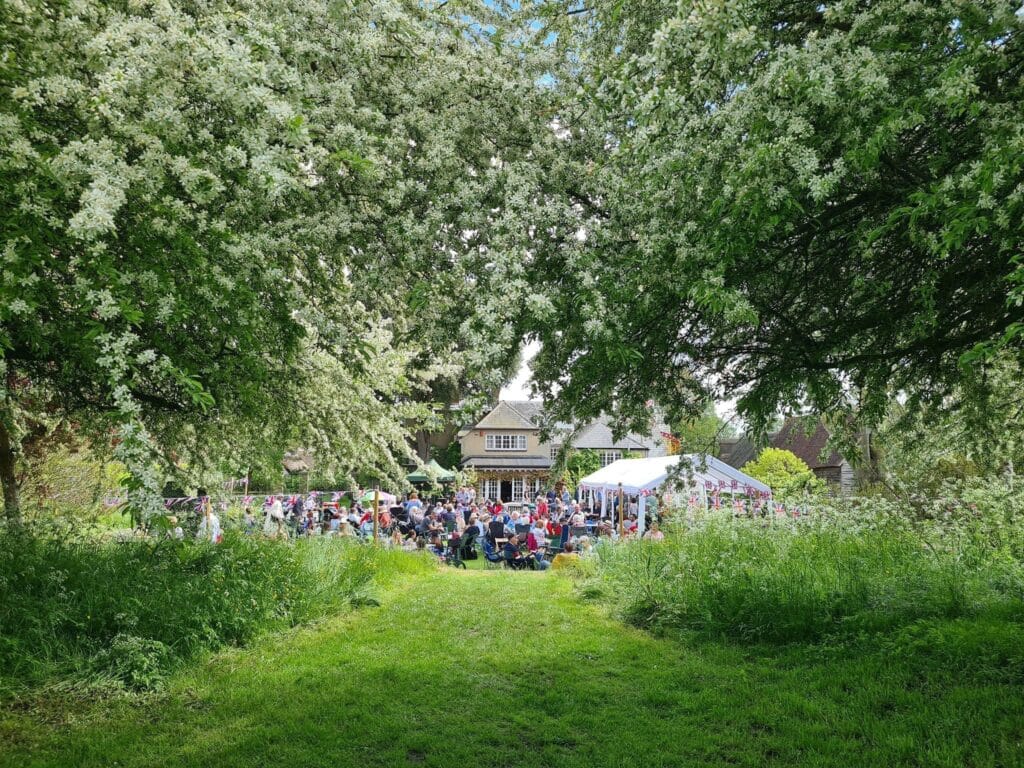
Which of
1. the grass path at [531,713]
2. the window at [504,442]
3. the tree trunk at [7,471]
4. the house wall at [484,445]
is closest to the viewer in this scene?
the grass path at [531,713]

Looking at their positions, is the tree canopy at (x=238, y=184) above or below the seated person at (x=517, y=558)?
above

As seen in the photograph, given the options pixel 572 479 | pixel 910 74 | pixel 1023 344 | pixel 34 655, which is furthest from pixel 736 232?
pixel 572 479

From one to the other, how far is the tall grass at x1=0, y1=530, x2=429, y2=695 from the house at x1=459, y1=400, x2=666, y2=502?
1498 inches

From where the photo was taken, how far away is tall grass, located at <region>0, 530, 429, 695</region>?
6.22m

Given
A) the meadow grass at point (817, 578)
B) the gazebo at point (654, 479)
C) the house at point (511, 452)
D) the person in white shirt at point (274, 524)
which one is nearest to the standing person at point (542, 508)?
the gazebo at point (654, 479)

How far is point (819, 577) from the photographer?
7691 mm

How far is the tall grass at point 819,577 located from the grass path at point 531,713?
622mm

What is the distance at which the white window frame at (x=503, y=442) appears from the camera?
167ft

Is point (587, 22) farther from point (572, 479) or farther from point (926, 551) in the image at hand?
point (572, 479)

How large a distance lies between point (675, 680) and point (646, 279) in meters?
3.89

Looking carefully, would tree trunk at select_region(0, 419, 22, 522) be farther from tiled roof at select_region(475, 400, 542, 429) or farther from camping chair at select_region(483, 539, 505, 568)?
tiled roof at select_region(475, 400, 542, 429)

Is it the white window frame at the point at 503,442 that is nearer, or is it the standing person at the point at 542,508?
the standing person at the point at 542,508

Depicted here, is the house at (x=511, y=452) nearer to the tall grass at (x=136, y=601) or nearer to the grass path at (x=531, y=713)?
the tall grass at (x=136, y=601)

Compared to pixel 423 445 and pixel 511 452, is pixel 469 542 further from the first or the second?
pixel 511 452
